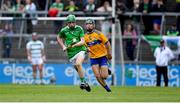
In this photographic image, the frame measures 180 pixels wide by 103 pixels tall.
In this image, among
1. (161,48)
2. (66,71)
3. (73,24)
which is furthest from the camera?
(66,71)

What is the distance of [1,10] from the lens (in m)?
37.1

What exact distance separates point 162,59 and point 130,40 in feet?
7.93

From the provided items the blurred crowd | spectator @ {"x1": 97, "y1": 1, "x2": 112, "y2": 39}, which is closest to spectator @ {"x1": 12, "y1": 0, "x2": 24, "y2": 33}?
the blurred crowd

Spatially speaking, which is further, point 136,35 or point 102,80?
point 136,35

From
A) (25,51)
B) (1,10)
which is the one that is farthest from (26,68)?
(1,10)

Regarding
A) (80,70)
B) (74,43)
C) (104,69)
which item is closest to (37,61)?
(104,69)

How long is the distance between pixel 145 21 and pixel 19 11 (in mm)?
6059

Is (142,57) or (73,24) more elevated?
(73,24)

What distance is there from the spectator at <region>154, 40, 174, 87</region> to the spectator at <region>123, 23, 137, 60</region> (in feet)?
5.88

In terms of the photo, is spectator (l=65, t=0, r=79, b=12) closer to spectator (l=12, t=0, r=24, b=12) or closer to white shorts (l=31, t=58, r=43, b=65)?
spectator (l=12, t=0, r=24, b=12)

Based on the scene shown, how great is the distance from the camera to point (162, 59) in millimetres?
32875

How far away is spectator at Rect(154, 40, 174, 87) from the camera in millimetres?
32844

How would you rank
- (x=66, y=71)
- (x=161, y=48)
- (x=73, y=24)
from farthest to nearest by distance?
(x=66, y=71), (x=161, y=48), (x=73, y=24)

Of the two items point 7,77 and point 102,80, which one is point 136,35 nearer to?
point 7,77
